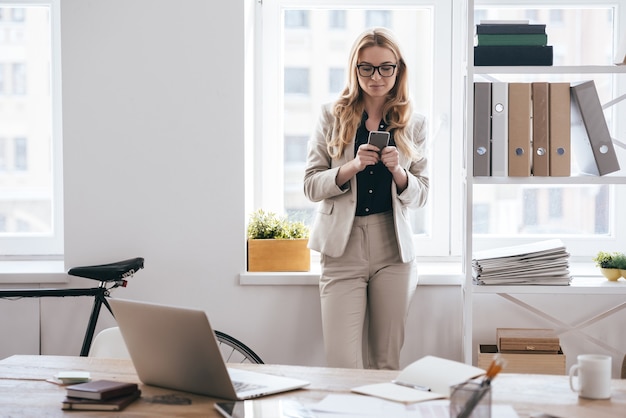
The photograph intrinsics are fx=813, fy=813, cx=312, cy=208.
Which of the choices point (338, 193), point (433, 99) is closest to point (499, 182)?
point (338, 193)

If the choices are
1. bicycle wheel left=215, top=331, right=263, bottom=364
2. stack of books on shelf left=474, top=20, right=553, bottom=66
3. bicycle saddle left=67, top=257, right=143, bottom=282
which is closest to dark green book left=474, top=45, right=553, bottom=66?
stack of books on shelf left=474, top=20, right=553, bottom=66

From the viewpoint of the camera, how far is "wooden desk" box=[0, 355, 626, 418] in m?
1.62

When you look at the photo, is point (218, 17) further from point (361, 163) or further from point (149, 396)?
point (149, 396)

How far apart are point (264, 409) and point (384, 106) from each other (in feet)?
5.36

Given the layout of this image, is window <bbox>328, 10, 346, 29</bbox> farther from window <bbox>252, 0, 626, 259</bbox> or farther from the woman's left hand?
the woman's left hand

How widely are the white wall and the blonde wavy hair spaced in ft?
1.42

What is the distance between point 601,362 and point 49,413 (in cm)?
113

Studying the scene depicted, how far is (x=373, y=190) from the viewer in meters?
2.97

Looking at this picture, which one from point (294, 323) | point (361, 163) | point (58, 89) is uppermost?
point (58, 89)

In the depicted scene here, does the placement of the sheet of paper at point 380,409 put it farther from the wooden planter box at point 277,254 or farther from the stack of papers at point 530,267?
the wooden planter box at point 277,254

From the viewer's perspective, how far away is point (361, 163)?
279 centimetres

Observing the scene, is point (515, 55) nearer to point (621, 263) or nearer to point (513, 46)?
point (513, 46)

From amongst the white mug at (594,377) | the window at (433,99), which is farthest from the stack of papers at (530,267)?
the white mug at (594,377)

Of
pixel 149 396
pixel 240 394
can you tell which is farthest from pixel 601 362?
pixel 149 396
